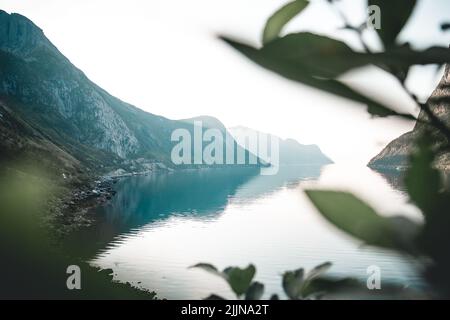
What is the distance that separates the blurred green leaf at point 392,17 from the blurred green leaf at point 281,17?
0.57 ft

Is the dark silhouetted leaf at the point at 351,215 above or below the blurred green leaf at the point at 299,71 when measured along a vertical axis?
below

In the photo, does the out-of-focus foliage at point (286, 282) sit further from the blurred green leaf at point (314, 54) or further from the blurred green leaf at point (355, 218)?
the blurred green leaf at point (314, 54)

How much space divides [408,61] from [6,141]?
120220mm

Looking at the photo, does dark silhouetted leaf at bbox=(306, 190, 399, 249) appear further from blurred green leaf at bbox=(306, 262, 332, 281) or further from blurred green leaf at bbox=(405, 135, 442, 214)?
blurred green leaf at bbox=(306, 262, 332, 281)

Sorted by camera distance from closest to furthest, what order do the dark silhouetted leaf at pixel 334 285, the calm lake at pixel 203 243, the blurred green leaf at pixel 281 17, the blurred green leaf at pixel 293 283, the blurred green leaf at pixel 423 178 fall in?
1. the blurred green leaf at pixel 423 178
2. the blurred green leaf at pixel 281 17
3. the dark silhouetted leaf at pixel 334 285
4. the blurred green leaf at pixel 293 283
5. the calm lake at pixel 203 243

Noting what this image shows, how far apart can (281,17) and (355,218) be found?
0.47 m

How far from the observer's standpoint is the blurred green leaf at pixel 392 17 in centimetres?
80

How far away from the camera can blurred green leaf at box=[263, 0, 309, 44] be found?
0.85 metres

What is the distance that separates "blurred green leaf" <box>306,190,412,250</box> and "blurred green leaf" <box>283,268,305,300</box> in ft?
2.39

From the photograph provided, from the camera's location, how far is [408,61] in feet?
2.47

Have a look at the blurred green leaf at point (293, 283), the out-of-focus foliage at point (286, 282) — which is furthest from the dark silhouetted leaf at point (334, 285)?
the blurred green leaf at point (293, 283)

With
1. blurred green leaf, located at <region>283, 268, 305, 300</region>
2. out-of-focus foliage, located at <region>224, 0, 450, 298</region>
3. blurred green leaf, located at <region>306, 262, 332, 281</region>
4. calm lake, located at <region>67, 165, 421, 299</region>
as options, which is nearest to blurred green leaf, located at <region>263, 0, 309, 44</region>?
out-of-focus foliage, located at <region>224, 0, 450, 298</region>
